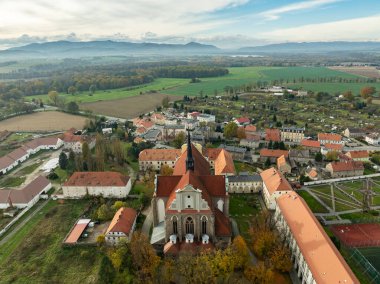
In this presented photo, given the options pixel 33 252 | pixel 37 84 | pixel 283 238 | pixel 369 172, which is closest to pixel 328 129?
pixel 369 172

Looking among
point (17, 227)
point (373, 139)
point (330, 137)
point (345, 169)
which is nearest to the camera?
point (17, 227)

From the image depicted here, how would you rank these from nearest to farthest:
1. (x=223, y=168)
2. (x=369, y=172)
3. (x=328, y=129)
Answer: (x=223, y=168) < (x=369, y=172) < (x=328, y=129)

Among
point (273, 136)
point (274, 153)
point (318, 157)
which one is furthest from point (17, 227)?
point (273, 136)

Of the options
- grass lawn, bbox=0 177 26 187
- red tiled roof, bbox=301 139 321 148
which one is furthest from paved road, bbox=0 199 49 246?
red tiled roof, bbox=301 139 321 148

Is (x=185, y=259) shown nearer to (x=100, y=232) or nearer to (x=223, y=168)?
(x=100, y=232)

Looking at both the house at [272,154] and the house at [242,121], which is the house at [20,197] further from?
the house at [242,121]

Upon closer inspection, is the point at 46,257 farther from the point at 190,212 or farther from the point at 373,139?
the point at 373,139

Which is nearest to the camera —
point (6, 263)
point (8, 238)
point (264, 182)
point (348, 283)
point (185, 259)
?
point (348, 283)
